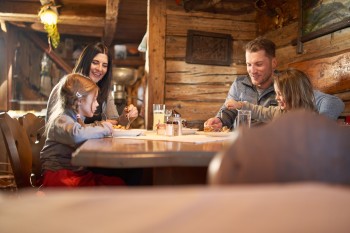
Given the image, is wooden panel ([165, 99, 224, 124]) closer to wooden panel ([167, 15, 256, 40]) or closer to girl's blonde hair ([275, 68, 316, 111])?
wooden panel ([167, 15, 256, 40])

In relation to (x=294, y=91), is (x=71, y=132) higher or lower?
lower

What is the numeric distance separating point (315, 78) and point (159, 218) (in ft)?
10.5

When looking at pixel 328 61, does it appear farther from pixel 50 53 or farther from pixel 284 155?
pixel 50 53

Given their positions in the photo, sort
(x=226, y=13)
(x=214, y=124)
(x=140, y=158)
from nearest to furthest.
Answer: (x=140, y=158) < (x=214, y=124) < (x=226, y=13)

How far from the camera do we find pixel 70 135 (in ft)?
5.56

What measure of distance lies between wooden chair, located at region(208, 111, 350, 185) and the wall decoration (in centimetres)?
359

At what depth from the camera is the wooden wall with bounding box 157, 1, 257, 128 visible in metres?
4.22

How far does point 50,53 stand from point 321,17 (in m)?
5.91

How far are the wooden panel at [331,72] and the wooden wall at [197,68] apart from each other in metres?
1.25

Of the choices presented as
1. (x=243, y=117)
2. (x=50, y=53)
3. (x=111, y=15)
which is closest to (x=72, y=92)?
(x=243, y=117)

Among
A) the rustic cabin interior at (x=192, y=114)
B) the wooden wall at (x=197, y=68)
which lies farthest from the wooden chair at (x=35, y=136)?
the wooden wall at (x=197, y=68)

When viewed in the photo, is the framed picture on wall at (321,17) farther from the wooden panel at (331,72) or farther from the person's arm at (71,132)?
the person's arm at (71,132)

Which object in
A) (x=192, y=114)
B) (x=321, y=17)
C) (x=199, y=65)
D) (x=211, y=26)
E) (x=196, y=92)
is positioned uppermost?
(x=211, y=26)

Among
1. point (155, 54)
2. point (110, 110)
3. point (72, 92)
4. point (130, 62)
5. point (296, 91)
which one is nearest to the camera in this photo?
point (72, 92)
